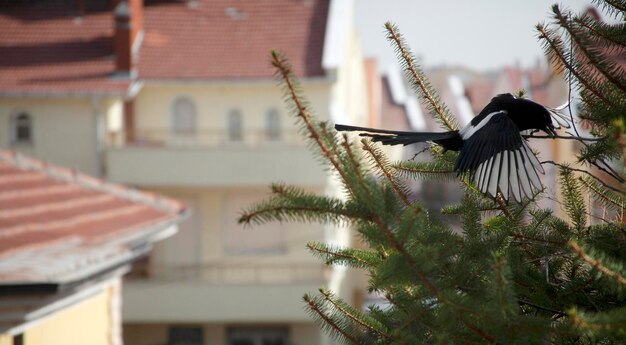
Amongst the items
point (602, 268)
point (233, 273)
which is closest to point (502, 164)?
point (602, 268)

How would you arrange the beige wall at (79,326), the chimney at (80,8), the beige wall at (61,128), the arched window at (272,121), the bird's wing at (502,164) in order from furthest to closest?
the chimney at (80,8) → the arched window at (272,121) → the beige wall at (61,128) → the beige wall at (79,326) → the bird's wing at (502,164)

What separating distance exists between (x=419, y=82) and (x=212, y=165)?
59.8ft

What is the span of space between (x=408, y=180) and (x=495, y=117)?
51 cm

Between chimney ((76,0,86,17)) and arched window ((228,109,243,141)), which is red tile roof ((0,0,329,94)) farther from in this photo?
arched window ((228,109,243,141))

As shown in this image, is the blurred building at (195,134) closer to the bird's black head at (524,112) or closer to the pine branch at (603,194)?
the pine branch at (603,194)

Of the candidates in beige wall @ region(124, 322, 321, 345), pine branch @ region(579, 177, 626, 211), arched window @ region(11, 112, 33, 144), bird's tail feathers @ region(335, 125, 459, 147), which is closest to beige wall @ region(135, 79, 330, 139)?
arched window @ region(11, 112, 33, 144)

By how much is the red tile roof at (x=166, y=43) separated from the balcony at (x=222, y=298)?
346cm

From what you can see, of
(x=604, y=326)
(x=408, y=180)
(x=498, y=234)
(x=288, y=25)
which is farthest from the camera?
(x=288, y=25)

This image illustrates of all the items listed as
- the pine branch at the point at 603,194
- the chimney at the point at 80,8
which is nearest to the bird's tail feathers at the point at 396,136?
the pine branch at the point at 603,194

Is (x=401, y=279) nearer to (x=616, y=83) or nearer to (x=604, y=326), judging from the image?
(x=604, y=326)

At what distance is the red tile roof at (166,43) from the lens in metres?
22.0

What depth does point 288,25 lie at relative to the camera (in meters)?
23.4

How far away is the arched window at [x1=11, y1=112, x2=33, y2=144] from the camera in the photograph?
22.1 m

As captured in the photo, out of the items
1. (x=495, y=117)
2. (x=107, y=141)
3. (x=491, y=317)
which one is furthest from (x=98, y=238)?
(x=107, y=141)
